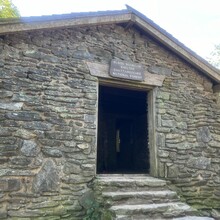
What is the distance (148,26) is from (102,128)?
15.6ft

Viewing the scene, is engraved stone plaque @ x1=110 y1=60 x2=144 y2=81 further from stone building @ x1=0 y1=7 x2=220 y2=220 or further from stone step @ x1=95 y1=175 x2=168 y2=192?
stone step @ x1=95 y1=175 x2=168 y2=192

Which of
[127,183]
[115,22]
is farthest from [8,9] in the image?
[127,183]

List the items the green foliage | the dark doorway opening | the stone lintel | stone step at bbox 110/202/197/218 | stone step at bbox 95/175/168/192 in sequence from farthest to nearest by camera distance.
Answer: the green foliage
the dark doorway opening
the stone lintel
stone step at bbox 95/175/168/192
stone step at bbox 110/202/197/218

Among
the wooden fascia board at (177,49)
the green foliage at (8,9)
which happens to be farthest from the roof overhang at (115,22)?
the green foliage at (8,9)

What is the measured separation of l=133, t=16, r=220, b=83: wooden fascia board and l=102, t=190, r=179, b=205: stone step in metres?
2.97

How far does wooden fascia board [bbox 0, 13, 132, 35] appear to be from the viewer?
164 inches

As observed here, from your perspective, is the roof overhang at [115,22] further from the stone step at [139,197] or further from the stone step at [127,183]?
the stone step at [139,197]

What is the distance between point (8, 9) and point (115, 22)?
11908 millimetres

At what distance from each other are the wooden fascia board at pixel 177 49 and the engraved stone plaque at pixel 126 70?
0.78 m

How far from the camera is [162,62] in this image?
5.73m

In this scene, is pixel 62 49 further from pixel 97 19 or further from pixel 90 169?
pixel 90 169

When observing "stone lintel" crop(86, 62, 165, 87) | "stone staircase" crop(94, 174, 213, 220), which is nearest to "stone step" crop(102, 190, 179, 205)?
"stone staircase" crop(94, 174, 213, 220)

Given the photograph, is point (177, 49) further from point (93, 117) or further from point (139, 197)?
point (139, 197)

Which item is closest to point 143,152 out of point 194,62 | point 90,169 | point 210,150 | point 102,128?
point 102,128
